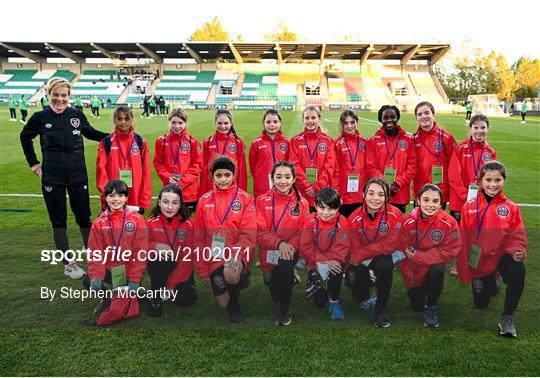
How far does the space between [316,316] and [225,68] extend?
183 ft

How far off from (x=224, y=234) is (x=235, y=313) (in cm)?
65

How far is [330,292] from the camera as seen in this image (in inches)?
136

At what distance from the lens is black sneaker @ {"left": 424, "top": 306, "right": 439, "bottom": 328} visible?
127 inches

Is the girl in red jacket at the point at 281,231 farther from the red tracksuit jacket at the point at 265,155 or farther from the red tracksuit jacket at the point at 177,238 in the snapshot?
the red tracksuit jacket at the point at 265,155

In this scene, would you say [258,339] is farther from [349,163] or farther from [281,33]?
[281,33]

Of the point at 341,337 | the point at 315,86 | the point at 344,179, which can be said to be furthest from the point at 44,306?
the point at 315,86

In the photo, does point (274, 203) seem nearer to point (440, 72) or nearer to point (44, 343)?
point (44, 343)

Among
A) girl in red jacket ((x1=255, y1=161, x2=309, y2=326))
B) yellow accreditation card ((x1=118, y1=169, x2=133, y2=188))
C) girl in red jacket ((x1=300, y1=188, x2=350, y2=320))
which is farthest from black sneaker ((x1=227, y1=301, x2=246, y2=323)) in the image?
yellow accreditation card ((x1=118, y1=169, x2=133, y2=188))

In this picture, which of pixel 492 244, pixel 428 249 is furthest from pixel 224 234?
pixel 492 244

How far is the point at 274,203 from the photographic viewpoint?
12.2 feet

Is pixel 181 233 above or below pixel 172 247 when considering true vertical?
above

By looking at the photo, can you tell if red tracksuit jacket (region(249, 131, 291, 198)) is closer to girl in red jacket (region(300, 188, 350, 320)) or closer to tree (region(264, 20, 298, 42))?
girl in red jacket (region(300, 188, 350, 320))

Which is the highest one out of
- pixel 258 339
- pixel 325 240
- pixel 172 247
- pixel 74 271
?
pixel 325 240

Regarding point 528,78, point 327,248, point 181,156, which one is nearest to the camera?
point 327,248
